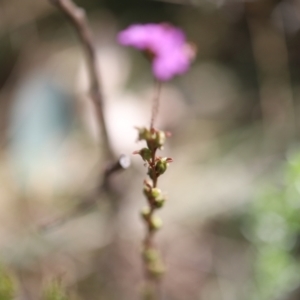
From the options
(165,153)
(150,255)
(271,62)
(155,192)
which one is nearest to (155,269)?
(150,255)

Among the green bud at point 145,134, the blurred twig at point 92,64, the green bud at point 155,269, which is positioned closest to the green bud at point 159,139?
the green bud at point 145,134

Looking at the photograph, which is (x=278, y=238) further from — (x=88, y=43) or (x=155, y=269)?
(x=88, y=43)

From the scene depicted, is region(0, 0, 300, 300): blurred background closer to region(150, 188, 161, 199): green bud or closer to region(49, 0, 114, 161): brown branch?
region(49, 0, 114, 161): brown branch

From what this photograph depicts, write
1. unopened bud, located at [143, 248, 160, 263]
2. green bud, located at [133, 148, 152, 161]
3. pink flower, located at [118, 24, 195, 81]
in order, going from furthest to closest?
1. pink flower, located at [118, 24, 195, 81]
2. unopened bud, located at [143, 248, 160, 263]
3. green bud, located at [133, 148, 152, 161]

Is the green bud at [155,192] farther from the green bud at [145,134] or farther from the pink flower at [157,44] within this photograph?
the pink flower at [157,44]

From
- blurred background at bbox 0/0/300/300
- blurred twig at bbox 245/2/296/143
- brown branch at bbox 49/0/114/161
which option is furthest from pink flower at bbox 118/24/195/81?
blurred twig at bbox 245/2/296/143

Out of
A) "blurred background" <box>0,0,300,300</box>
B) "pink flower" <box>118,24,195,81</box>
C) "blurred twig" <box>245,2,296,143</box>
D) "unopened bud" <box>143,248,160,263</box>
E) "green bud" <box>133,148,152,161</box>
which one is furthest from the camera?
"blurred twig" <box>245,2,296,143</box>

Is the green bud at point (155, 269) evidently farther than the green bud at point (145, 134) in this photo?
Yes
